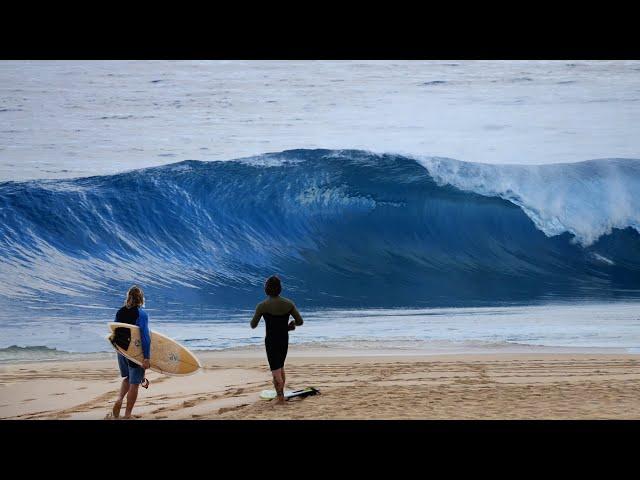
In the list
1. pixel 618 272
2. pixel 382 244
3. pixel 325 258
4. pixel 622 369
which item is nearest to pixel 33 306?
pixel 325 258

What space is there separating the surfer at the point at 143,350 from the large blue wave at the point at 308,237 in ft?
14.9

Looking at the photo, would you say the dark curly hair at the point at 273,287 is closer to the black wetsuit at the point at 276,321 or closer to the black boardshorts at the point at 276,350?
the black wetsuit at the point at 276,321

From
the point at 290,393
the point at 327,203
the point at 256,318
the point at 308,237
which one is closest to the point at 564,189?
the point at 327,203

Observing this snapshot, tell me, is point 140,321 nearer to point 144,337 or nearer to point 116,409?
point 144,337

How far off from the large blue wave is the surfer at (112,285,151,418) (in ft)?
14.9

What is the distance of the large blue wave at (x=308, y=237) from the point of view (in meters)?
8.79

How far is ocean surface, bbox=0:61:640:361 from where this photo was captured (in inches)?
310

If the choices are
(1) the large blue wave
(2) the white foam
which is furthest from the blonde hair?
(2) the white foam

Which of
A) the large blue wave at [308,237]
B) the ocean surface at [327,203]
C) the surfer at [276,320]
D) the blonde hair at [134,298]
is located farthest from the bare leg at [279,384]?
the large blue wave at [308,237]

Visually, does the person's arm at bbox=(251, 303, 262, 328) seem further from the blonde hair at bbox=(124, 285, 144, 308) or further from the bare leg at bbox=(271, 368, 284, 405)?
the blonde hair at bbox=(124, 285, 144, 308)

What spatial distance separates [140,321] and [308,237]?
6142mm

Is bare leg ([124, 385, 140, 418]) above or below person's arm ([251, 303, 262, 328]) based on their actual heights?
below

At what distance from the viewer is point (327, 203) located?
1031 cm

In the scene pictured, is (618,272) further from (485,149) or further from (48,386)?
(48,386)
